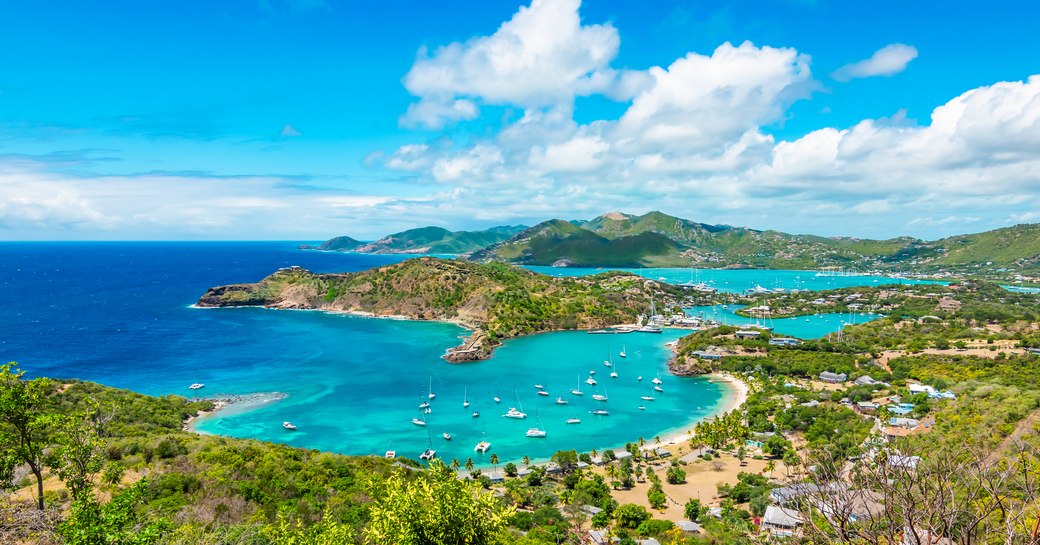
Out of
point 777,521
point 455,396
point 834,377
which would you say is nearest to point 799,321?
point 834,377

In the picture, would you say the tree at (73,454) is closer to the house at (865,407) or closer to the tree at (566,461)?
the tree at (566,461)

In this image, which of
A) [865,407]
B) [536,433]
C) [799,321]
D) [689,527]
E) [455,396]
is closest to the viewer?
[689,527]

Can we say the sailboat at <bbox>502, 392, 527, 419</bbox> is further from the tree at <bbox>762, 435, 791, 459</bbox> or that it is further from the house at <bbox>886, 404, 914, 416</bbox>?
the house at <bbox>886, 404, 914, 416</bbox>

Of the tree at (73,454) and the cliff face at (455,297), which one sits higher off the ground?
the tree at (73,454)

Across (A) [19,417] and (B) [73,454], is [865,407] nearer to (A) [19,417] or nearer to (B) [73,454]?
(B) [73,454]

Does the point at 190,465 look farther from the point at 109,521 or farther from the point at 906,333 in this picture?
the point at 906,333

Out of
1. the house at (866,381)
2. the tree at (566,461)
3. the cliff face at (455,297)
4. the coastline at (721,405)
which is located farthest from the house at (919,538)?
the cliff face at (455,297)
